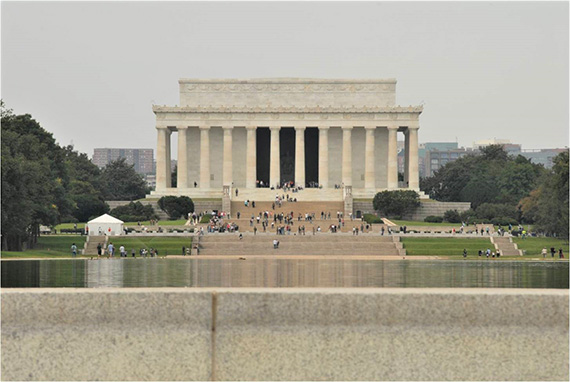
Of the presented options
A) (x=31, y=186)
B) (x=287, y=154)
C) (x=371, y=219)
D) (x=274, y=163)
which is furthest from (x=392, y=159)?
(x=31, y=186)

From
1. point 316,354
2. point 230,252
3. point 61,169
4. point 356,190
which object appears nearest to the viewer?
point 316,354

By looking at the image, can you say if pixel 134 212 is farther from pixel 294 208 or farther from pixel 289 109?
pixel 289 109

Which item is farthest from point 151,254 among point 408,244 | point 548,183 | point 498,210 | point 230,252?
point 498,210

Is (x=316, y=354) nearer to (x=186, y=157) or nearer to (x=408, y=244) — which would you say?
(x=408, y=244)

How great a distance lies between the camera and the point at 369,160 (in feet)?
447

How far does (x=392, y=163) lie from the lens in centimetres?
13750

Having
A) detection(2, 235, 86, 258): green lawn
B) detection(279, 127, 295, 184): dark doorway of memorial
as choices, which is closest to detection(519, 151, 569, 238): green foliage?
detection(2, 235, 86, 258): green lawn

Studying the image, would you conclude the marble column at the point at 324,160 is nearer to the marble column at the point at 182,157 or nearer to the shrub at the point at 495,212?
the marble column at the point at 182,157

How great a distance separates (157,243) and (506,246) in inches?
1227

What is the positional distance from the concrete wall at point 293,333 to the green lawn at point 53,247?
62.4 meters

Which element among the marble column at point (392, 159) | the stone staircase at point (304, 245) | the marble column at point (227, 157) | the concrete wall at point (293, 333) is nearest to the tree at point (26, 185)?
the stone staircase at point (304, 245)

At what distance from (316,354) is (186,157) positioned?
434 ft

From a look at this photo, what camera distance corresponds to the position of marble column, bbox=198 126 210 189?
445 ft

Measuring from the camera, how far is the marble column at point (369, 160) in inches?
5330
